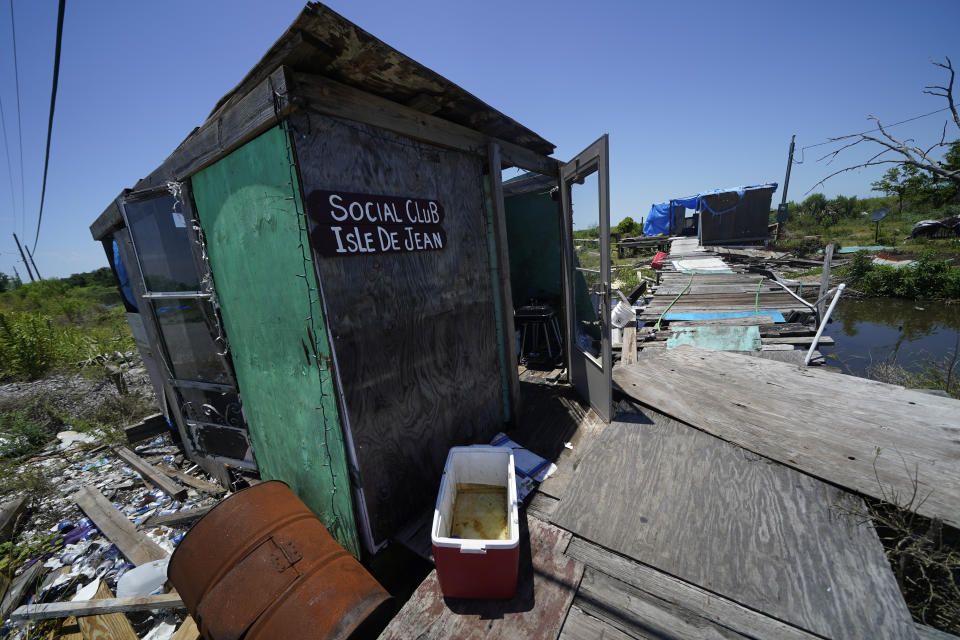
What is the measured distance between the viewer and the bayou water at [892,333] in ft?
23.7

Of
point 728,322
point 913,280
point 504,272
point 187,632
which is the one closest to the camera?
point 187,632

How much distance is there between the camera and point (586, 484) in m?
2.73

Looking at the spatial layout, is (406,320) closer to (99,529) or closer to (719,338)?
(99,529)

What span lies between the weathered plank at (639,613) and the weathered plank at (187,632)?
2.55 meters

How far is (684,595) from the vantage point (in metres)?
1.86

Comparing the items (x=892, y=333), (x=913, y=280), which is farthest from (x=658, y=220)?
(x=892, y=333)

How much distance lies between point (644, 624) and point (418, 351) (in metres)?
2.15

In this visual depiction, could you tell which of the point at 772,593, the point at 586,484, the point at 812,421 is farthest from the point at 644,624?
the point at 812,421

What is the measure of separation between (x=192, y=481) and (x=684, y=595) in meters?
5.12

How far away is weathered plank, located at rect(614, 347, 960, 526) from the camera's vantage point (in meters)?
2.27

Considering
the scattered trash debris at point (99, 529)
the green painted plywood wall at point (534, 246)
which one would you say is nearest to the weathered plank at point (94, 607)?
the scattered trash debris at point (99, 529)

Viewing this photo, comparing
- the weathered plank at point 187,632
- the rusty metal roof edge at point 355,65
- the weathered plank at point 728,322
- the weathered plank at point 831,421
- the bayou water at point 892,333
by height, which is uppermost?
the rusty metal roof edge at point 355,65

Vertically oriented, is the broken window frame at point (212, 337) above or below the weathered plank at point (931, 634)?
above

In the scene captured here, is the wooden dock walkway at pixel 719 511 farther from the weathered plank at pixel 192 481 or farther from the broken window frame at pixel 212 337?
the weathered plank at pixel 192 481
